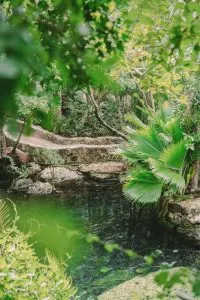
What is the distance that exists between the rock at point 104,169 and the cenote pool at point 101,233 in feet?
2.13

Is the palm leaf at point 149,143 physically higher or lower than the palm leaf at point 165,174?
higher

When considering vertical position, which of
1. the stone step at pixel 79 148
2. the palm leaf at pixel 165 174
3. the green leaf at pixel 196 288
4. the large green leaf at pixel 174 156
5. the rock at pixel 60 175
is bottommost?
the rock at pixel 60 175

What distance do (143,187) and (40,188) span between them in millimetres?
5384

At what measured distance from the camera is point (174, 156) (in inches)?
347

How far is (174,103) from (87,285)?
515 cm

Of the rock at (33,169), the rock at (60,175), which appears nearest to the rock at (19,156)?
the rock at (33,169)

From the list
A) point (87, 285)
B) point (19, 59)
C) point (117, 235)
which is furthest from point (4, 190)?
point (19, 59)

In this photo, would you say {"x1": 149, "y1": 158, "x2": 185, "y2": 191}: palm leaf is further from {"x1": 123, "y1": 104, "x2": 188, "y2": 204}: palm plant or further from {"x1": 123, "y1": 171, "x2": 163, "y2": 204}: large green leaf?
{"x1": 123, "y1": 171, "x2": 163, "y2": 204}: large green leaf

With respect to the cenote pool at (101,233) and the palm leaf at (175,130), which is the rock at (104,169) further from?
the palm leaf at (175,130)

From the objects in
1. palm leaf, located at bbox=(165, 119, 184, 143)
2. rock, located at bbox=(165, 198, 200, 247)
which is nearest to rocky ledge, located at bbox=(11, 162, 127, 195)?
rock, located at bbox=(165, 198, 200, 247)

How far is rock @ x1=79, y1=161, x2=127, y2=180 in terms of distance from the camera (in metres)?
15.0

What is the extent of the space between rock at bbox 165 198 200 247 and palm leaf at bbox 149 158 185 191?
500mm

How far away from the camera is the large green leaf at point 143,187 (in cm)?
866

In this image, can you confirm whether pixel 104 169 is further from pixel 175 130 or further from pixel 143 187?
pixel 143 187
